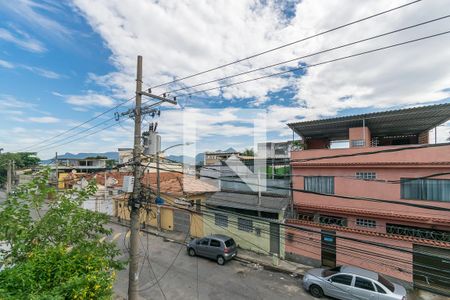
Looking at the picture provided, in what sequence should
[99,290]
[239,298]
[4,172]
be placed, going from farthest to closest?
[4,172] < [239,298] < [99,290]

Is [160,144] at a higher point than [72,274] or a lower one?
higher

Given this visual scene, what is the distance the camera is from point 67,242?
6457mm

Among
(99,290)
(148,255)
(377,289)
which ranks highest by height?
(99,290)

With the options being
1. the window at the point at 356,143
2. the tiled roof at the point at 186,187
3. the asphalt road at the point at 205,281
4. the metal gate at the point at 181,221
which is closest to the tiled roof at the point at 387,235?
the asphalt road at the point at 205,281

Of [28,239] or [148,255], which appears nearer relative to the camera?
[28,239]

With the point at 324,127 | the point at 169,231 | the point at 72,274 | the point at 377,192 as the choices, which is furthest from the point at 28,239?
the point at 324,127

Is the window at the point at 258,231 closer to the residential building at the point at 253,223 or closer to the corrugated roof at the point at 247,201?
the residential building at the point at 253,223

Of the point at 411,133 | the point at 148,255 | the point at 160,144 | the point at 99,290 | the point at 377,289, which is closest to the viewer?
the point at 99,290

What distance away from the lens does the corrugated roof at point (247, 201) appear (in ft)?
44.5

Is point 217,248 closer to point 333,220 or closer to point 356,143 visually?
point 333,220

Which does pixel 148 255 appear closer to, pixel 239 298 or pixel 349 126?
pixel 239 298

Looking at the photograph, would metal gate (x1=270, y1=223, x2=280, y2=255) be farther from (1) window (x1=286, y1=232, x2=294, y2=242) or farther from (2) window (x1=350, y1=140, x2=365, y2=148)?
(2) window (x1=350, y1=140, x2=365, y2=148)

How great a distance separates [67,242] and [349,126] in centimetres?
1653

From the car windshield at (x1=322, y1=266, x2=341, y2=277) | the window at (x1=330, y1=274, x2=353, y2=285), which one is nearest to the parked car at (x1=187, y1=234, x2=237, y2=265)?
the car windshield at (x1=322, y1=266, x2=341, y2=277)
